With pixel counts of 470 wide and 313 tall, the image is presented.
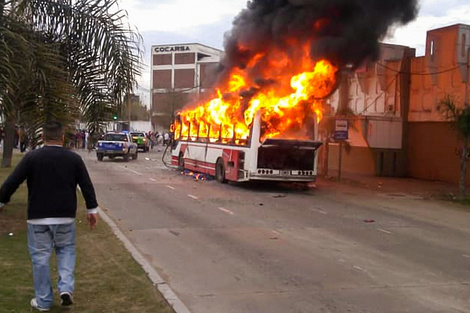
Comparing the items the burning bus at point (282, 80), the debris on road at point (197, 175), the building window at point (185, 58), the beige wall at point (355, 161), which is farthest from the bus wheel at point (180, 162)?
the building window at point (185, 58)

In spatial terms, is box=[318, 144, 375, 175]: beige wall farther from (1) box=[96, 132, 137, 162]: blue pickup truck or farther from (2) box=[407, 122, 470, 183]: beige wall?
(1) box=[96, 132, 137, 162]: blue pickup truck

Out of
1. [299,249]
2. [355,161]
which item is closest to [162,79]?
[355,161]

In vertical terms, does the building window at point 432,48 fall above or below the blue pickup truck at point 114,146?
above

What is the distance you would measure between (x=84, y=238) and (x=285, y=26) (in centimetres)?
1264

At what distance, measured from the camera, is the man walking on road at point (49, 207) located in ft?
16.2

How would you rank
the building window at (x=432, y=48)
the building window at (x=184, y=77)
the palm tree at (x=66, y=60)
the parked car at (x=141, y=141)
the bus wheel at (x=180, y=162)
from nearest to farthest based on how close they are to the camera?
the palm tree at (x=66, y=60) → the building window at (x=432, y=48) → the bus wheel at (x=180, y=162) → the parked car at (x=141, y=141) → the building window at (x=184, y=77)

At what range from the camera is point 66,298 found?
16.5 ft

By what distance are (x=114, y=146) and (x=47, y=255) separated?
27.9m

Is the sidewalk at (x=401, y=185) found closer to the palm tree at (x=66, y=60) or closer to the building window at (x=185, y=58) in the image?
the palm tree at (x=66, y=60)

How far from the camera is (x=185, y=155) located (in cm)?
2333

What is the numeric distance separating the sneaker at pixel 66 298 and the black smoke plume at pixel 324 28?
14.3 m

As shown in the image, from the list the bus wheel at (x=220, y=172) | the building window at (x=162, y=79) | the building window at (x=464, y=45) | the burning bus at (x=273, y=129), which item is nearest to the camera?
the burning bus at (x=273, y=129)

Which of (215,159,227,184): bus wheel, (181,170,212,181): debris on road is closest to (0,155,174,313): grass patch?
(215,159,227,184): bus wheel

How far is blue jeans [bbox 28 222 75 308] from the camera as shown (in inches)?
194
